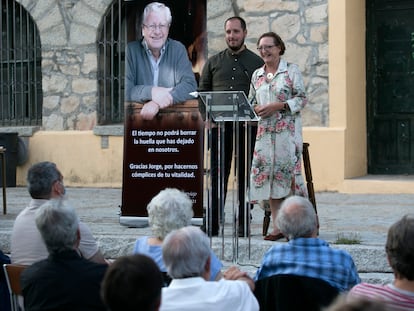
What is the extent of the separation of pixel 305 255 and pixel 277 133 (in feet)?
8.25

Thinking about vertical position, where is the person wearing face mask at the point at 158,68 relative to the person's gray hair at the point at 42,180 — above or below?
above

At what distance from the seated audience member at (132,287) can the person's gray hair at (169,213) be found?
141 cm

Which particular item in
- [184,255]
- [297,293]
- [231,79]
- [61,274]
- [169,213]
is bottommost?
[297,293]

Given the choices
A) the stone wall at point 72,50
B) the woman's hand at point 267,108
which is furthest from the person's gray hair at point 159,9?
the stone wall at point 72,50

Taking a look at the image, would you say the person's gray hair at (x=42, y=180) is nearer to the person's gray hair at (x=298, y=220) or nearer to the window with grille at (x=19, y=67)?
the person's gray hair at (x=298, y=220)

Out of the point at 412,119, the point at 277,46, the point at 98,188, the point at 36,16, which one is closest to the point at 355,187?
the point at 412,119

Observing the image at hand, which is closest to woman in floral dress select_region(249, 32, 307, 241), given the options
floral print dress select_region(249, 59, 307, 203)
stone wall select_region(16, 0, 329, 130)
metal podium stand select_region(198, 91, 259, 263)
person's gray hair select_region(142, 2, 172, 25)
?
floral print dress select_region(249, 59, 307, 203)

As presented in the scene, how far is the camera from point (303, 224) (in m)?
4.02

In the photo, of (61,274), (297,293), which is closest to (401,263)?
(297,293)

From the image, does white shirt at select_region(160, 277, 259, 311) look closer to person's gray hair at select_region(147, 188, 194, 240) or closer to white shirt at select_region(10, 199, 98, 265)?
person's gray hair at select_region(147, 188, 194, 240)

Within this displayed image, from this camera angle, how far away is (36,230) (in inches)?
181

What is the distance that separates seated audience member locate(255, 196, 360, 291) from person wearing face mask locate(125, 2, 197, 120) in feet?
10.5

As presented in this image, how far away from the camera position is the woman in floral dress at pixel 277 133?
251 inches

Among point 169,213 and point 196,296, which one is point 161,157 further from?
point 196,296
